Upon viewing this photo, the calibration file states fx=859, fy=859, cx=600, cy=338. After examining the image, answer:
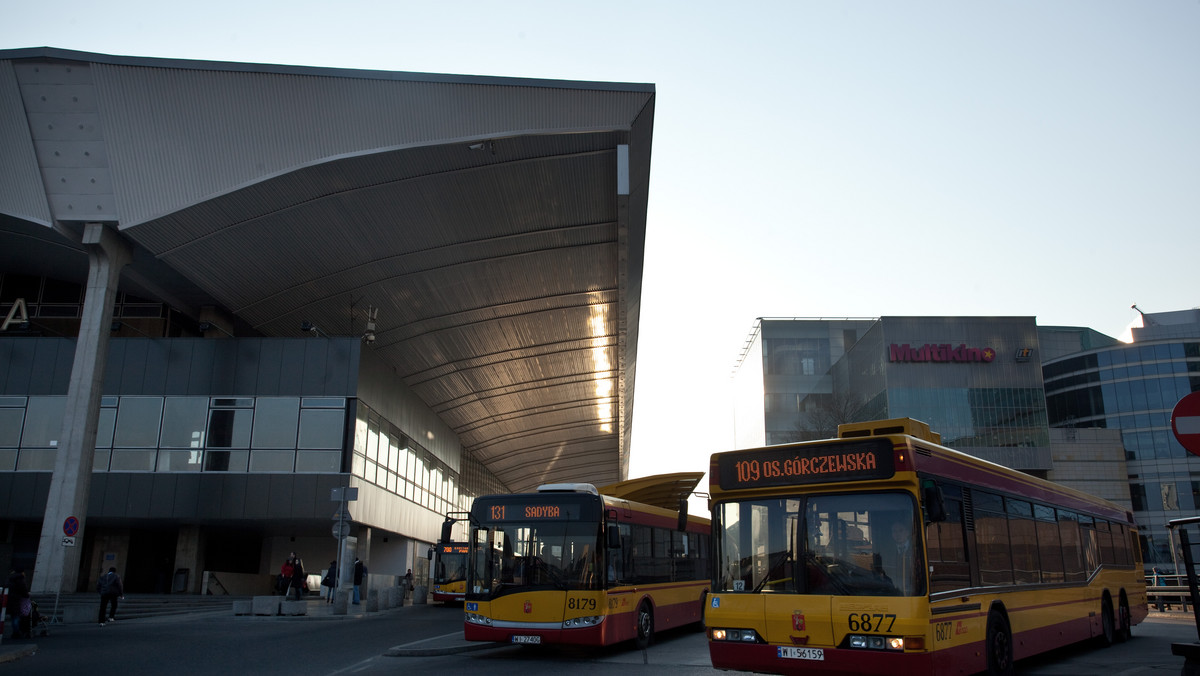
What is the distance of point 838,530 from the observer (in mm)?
8367

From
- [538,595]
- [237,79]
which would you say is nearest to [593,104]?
[237,79]

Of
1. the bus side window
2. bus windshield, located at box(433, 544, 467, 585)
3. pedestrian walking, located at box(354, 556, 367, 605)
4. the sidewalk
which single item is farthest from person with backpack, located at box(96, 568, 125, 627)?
the bus side window

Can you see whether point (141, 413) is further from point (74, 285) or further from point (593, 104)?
point (593, 104)

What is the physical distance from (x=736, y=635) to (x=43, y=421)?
1127 inches

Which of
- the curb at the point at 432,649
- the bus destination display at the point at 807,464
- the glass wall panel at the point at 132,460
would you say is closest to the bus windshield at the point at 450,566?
the glass wall panel at the point at 132,460

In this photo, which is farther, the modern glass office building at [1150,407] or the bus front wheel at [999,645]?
the modern glass office building at [1150,407]

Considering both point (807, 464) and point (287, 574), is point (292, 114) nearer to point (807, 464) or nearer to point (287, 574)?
point (287, 574)

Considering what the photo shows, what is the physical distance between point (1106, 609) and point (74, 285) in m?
34.7

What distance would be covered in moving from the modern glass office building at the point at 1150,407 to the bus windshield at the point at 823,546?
263 ft

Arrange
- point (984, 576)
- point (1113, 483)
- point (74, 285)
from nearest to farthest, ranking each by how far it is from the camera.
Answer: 1. point (984, 576)
2. point (74, 285)
3. point (1113, 483)

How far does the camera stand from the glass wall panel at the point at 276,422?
95.0ft

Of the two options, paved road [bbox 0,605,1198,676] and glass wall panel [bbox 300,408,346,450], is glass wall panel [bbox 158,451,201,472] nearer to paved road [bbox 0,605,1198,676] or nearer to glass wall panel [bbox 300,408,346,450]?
glass wall panel [bbox 300,408,346,450]

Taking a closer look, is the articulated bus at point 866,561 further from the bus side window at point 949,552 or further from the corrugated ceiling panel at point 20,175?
the corrugated ceiling panel at point 20,175

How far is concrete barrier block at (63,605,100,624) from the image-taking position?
820 inches
